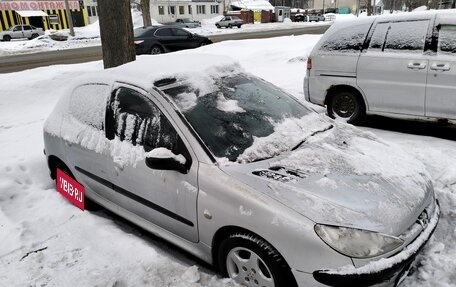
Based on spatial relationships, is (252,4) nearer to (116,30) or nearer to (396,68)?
(116,30)

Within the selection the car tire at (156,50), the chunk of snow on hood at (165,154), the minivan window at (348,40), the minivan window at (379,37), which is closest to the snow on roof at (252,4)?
the car tire at (156,50)

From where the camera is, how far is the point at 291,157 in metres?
2.90

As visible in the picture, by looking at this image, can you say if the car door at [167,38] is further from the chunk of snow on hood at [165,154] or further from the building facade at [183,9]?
the building facade at [183,9]

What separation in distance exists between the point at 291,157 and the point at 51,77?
9.65 metres

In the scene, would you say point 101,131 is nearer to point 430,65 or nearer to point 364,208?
point 364,208

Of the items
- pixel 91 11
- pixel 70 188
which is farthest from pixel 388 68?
pixel 91 11

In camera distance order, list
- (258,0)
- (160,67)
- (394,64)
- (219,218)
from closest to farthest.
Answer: (219,218) → (160,67) → (394,64) → (258,0)

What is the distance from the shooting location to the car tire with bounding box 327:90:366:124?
19.9 feet

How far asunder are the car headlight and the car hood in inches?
1.5

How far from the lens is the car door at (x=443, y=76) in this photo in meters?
5.10

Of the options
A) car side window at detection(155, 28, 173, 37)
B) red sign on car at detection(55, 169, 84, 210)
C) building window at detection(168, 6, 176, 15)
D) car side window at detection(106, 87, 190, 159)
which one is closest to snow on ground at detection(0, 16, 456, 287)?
red sign on car at detection(55, 169, 84, 210)

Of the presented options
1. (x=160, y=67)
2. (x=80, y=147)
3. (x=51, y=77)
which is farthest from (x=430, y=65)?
(x=51, y=77)

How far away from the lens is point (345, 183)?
259 cm

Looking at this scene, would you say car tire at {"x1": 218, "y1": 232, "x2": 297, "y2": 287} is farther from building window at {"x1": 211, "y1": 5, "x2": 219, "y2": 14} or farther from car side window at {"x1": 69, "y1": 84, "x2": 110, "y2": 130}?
building window at {"x1": 211, "y1": 5, "x2": 219, "y2": 14}
